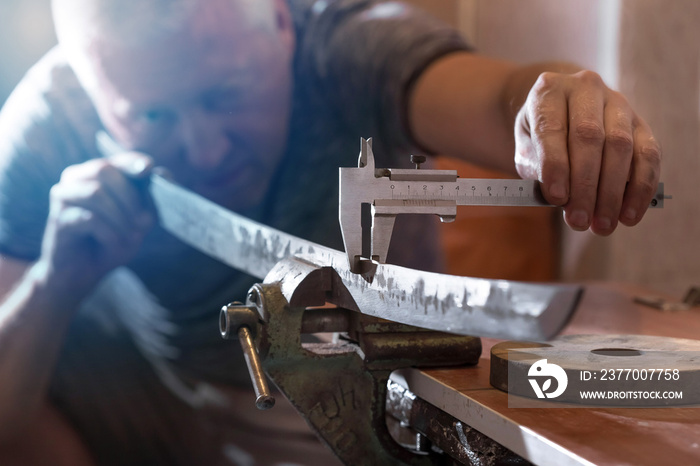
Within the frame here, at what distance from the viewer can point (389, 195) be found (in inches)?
24.5

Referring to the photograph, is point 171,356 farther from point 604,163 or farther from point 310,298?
point 604,163

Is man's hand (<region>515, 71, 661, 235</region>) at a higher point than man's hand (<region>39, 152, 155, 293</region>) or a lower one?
higher

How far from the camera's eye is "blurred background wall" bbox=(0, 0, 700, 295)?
1.94m

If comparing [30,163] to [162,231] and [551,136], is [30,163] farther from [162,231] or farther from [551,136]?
[551,136]

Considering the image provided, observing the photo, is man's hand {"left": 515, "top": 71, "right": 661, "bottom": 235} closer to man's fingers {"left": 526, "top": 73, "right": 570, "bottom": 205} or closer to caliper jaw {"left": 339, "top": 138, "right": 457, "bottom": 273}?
man's fingers {"left": 526, "top": 73, "right": 570, "bottom": 205}

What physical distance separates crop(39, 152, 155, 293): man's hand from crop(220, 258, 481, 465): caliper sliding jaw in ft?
2.80

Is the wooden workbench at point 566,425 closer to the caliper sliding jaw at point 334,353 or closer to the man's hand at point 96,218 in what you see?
the caliper sliding jaw at point 334,353

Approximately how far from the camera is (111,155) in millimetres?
1455

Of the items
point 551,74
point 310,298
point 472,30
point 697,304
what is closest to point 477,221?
point 472,30

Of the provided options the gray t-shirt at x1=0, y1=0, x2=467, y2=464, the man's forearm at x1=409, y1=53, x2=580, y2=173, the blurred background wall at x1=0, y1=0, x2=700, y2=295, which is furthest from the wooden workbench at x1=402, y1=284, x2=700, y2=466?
the blurred background wall at x1=0, y1=0, x2=700, y2=295

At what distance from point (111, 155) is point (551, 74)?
42.1 inches

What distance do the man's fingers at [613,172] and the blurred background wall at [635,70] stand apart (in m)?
1.17

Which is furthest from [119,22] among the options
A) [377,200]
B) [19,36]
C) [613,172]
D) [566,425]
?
[566,425]

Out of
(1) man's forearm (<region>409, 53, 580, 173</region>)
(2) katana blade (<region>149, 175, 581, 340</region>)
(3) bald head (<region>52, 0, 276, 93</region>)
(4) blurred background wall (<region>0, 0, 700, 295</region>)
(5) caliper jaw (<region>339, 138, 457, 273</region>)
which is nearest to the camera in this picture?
(2) katana blade (<region>149, 175, 581, 340</region>)
